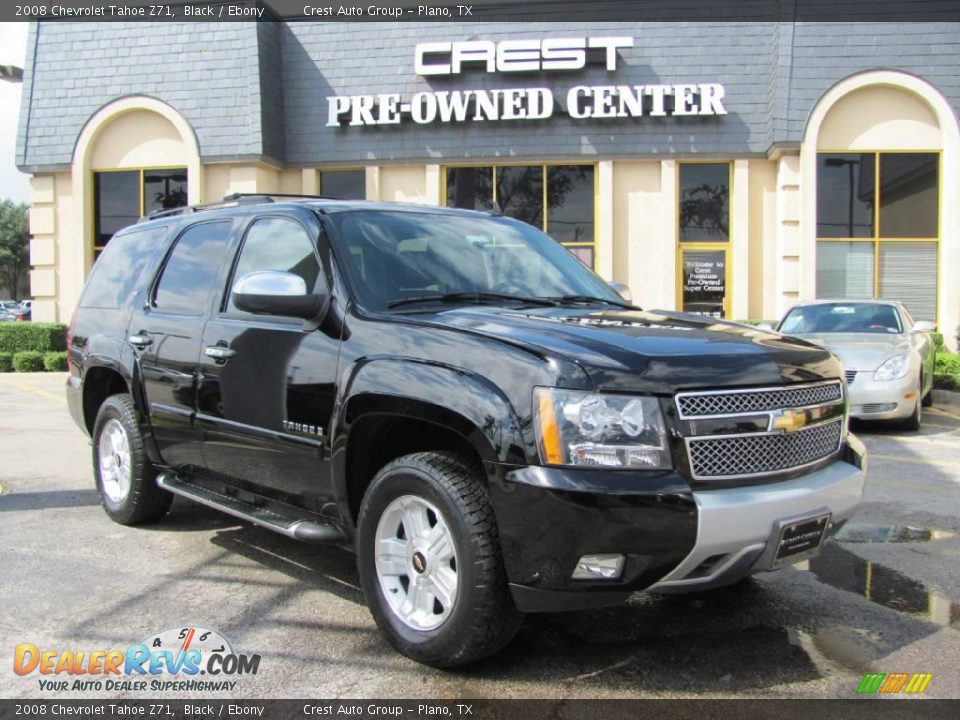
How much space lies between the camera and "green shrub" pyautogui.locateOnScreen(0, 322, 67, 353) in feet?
58.9

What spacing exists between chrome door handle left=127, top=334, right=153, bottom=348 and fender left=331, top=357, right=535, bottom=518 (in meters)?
1.92

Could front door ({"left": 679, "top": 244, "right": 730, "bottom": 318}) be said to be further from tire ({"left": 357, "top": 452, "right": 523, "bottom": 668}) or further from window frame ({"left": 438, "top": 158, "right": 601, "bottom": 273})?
tire ({"left": 357, "top": 452, "right": 523, "bottom": 668})

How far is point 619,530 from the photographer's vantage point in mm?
2920

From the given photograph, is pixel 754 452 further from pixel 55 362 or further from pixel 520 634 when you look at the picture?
pixel 55 362

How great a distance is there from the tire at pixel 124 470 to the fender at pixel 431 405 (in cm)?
212

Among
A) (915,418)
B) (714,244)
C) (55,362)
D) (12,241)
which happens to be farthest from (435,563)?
(12,241)

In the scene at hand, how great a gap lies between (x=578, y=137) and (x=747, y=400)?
580 inches

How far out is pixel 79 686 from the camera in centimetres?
328

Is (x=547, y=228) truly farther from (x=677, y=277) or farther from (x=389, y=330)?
(x=389, y=330)

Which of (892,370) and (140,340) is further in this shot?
(892,370)

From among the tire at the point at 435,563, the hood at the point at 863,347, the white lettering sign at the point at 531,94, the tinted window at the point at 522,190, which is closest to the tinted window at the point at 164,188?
the white lettering sign at the point at 531,94

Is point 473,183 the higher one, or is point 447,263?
point 473,183

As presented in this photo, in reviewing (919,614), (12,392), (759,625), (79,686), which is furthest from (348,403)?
(12,392)

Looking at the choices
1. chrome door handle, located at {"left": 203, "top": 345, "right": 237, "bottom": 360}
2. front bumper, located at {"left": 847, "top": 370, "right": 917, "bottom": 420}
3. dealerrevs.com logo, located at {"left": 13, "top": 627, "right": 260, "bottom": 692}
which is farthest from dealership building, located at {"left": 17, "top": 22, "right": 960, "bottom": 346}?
dealerrevs.com logo, located at {"left": 13, "top": 627, "right": 260, "bottom": 692}
